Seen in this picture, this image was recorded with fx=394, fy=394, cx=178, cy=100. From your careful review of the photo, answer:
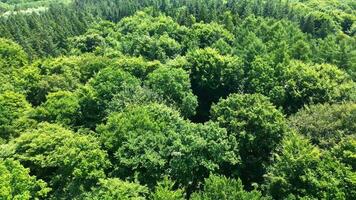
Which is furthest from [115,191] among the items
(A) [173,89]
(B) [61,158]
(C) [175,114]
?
(A) [173,89]

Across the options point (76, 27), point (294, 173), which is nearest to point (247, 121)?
point (294, 173)

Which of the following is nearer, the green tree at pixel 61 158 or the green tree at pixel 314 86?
the green tree at pixel 61 158

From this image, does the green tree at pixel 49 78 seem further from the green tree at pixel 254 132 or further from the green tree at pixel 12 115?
the green tree at pixel 254 132

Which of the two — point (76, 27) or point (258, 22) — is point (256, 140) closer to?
point (258, 22)

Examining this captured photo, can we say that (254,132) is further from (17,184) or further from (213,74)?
(17,184)

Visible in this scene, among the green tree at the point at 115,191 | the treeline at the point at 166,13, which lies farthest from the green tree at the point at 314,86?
the green tree at the point at 115,191
